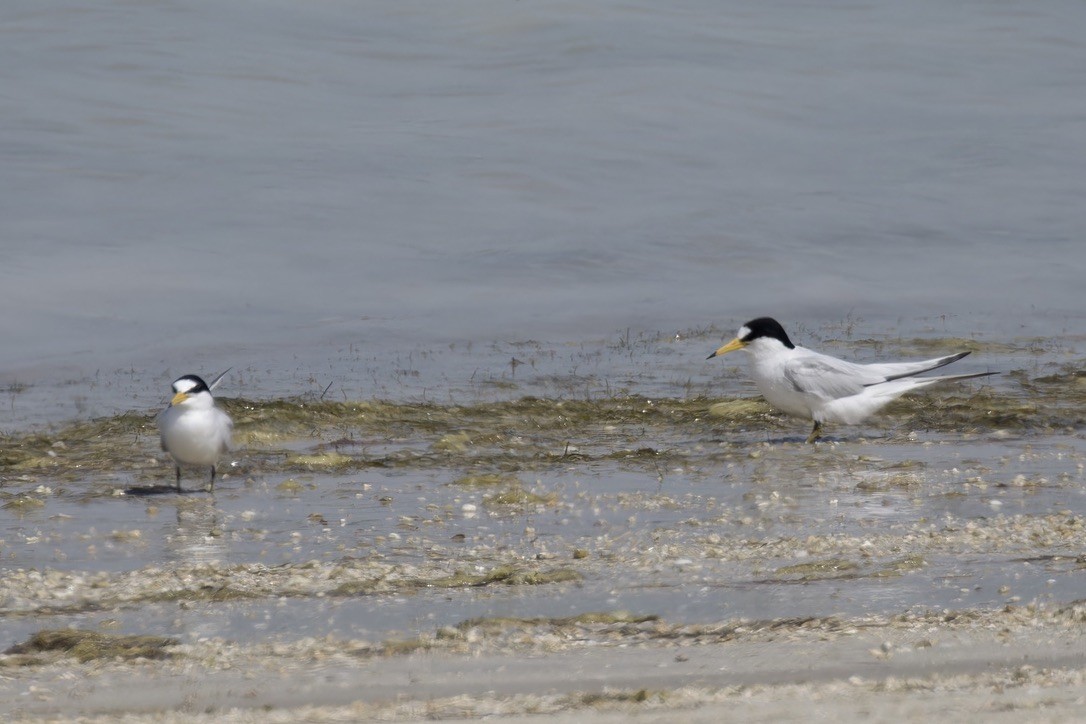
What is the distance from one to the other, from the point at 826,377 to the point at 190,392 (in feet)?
11.9

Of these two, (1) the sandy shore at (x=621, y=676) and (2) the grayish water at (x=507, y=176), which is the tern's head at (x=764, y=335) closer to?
(2) the grayish water at (x=507, y=176)

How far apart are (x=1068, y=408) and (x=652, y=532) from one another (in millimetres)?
4194

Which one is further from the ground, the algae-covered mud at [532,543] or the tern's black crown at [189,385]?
the tern's black crown at [189,385]

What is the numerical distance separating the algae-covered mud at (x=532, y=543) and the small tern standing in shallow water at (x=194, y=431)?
20 cm

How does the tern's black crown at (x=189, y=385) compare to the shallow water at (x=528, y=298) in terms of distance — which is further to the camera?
the tern's black crown at (x=189, y=385)

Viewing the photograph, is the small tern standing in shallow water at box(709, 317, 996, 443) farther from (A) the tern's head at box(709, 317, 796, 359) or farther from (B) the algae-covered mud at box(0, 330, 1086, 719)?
(B) the algae-covered mud at box(0, 330, 1086, 719)

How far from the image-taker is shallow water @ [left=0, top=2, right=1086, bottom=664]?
610cm

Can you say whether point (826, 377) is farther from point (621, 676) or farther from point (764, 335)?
point (621, 676)

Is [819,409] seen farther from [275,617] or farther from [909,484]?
[275,617]

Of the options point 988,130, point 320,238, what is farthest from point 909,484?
point 988,130

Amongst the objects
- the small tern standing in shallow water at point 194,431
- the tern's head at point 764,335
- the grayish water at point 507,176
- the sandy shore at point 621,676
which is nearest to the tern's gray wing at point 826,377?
the tern's head at point 764,335

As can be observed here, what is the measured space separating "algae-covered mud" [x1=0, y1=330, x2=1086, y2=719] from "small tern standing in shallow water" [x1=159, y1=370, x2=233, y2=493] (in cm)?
20

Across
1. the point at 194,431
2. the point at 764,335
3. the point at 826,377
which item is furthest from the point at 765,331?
the point at 194,431

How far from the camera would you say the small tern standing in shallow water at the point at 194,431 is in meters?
7.84
